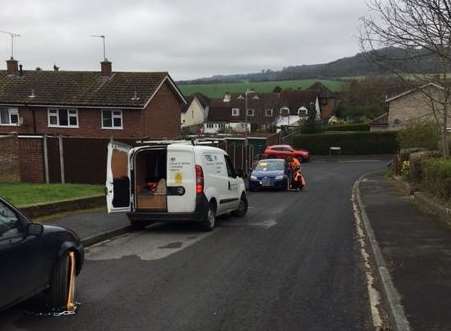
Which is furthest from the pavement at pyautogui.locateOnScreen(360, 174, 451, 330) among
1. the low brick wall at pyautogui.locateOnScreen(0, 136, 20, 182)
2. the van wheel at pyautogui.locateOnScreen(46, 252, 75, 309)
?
the low brick wall at pyautogui.locateOnScreen(0, 136, 20, 182)

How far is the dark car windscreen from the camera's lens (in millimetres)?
27141

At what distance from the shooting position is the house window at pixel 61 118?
3725 centimetres

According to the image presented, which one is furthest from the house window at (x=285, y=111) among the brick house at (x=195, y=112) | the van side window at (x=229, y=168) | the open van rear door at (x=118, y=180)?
the open van rear door at (x=118, y=180)

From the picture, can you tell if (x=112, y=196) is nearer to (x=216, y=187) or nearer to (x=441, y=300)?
(x=216, y=187)

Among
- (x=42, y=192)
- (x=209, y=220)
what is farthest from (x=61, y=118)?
(x=209, y=220)

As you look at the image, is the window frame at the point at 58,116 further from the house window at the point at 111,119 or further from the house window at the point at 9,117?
the house window at the point at 9,117

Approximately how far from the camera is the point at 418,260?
850 centimetres

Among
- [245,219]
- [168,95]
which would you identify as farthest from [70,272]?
[168,95]

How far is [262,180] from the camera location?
86.1 ft

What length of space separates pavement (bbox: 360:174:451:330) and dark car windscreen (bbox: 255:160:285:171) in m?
11.4

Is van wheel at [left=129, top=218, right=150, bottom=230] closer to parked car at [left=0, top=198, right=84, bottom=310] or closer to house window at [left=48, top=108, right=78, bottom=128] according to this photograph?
parked car at [left=0, top=198, right=84, bottom=310]

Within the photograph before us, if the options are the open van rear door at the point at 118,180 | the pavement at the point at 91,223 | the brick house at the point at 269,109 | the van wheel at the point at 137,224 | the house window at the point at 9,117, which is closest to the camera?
the pavement at the point at 91,223

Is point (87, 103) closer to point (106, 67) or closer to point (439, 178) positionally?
point (106, 67)

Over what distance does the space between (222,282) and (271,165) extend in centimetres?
1992
